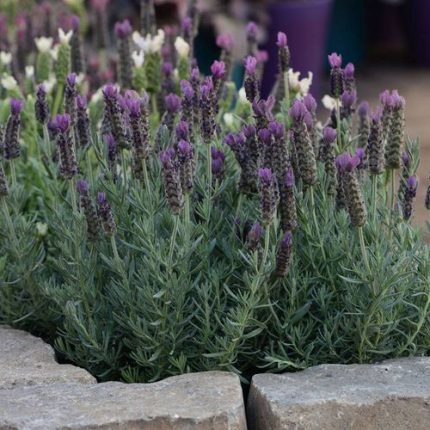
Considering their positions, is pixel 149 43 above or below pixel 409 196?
above

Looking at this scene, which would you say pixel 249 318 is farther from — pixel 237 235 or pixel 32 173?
pixel 32 173

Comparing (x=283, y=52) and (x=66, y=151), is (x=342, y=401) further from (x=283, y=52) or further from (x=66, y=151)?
(x=283, y=52)

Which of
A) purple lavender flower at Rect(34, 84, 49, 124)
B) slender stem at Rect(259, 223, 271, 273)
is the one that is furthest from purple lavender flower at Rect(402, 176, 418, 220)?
purple lavender flower at Rect(34, 84, 49, 124)

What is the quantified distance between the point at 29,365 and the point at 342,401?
766 millimetres

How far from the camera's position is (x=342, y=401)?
2293mm

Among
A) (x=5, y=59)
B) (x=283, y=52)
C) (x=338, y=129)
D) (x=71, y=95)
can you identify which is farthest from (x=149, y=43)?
(x=338, y=129)

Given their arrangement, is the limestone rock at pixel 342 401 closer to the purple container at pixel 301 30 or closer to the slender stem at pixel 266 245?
the slender stem at pixel 266 245

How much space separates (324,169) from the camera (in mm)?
2678

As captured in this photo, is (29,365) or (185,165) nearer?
(185,165)

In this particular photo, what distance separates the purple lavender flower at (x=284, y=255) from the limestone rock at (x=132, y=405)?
0.26 metres

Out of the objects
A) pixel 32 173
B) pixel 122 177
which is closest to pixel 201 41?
pixel 32 173

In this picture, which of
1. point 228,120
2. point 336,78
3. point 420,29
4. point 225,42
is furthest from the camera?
point 420,29

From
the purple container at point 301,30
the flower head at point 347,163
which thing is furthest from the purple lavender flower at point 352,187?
the purple container at point 301,30

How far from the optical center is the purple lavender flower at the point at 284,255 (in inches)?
95.0
